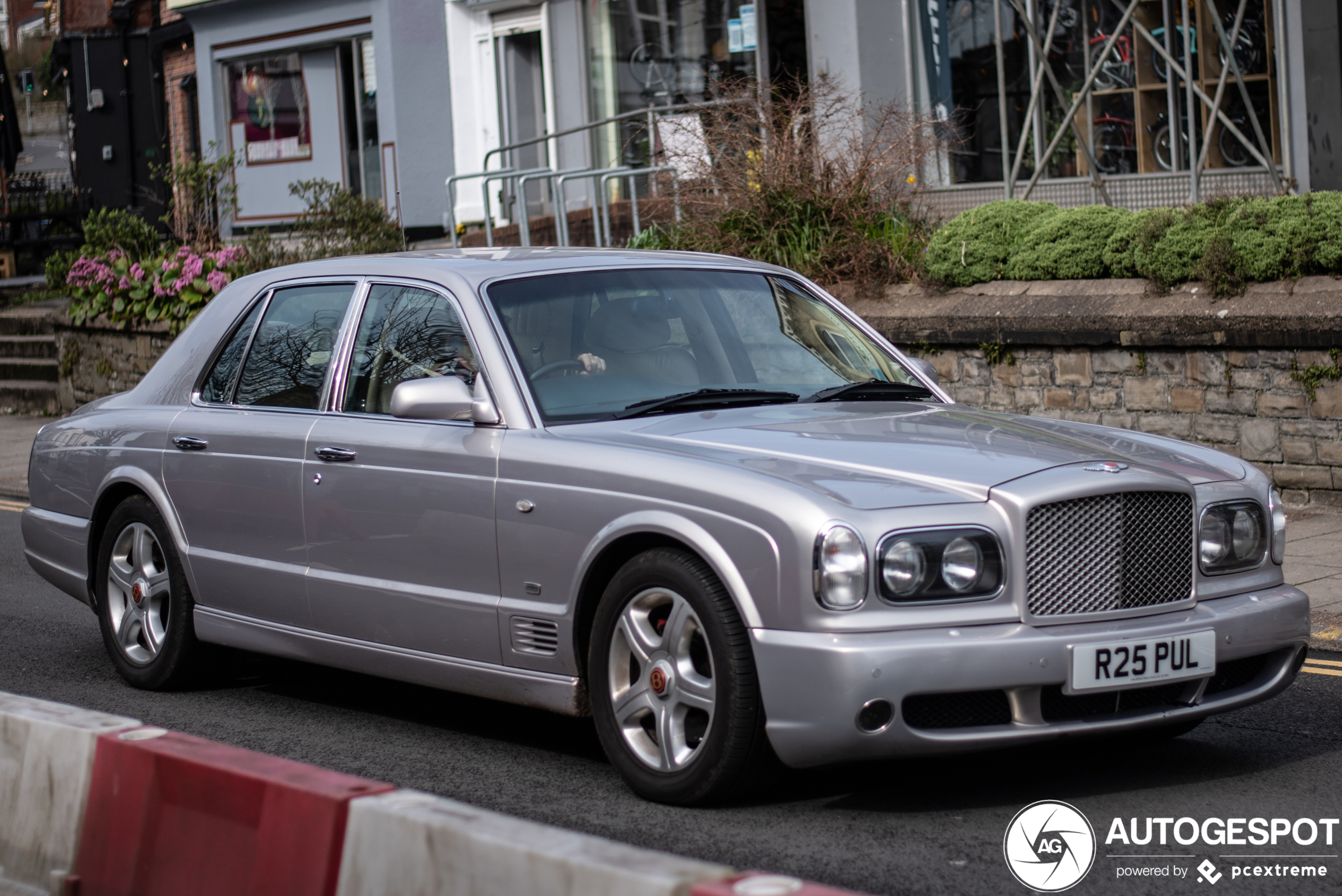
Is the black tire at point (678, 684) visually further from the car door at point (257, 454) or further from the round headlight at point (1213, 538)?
the car door at point (257, 454)

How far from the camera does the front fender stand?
4.57 meters

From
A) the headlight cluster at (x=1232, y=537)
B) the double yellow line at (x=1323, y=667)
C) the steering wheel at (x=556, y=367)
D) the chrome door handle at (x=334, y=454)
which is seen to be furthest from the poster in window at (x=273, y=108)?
the headlight cluster at (x=1232, y=537)

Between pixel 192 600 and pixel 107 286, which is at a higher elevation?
pixel 107 286

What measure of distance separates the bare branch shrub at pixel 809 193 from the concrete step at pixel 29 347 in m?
9.94

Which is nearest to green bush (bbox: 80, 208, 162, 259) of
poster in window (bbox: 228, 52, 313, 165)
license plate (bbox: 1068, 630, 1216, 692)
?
poster in window (bbox: 228, 52, 313, 165)

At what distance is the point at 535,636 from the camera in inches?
207

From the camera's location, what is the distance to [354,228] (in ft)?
58.3

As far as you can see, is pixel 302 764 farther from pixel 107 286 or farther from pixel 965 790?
pixel 107 286

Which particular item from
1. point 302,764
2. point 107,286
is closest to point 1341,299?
point 302,764

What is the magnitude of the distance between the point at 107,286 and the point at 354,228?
116 inches

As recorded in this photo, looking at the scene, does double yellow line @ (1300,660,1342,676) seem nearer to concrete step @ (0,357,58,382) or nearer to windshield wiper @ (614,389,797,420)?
windshield wiper @ (614,389,797,420)

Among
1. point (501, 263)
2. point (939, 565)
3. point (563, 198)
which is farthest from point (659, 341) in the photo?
point (563, 198)

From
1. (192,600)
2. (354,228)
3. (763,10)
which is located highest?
(763,10)

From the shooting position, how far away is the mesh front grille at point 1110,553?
15.1ft
